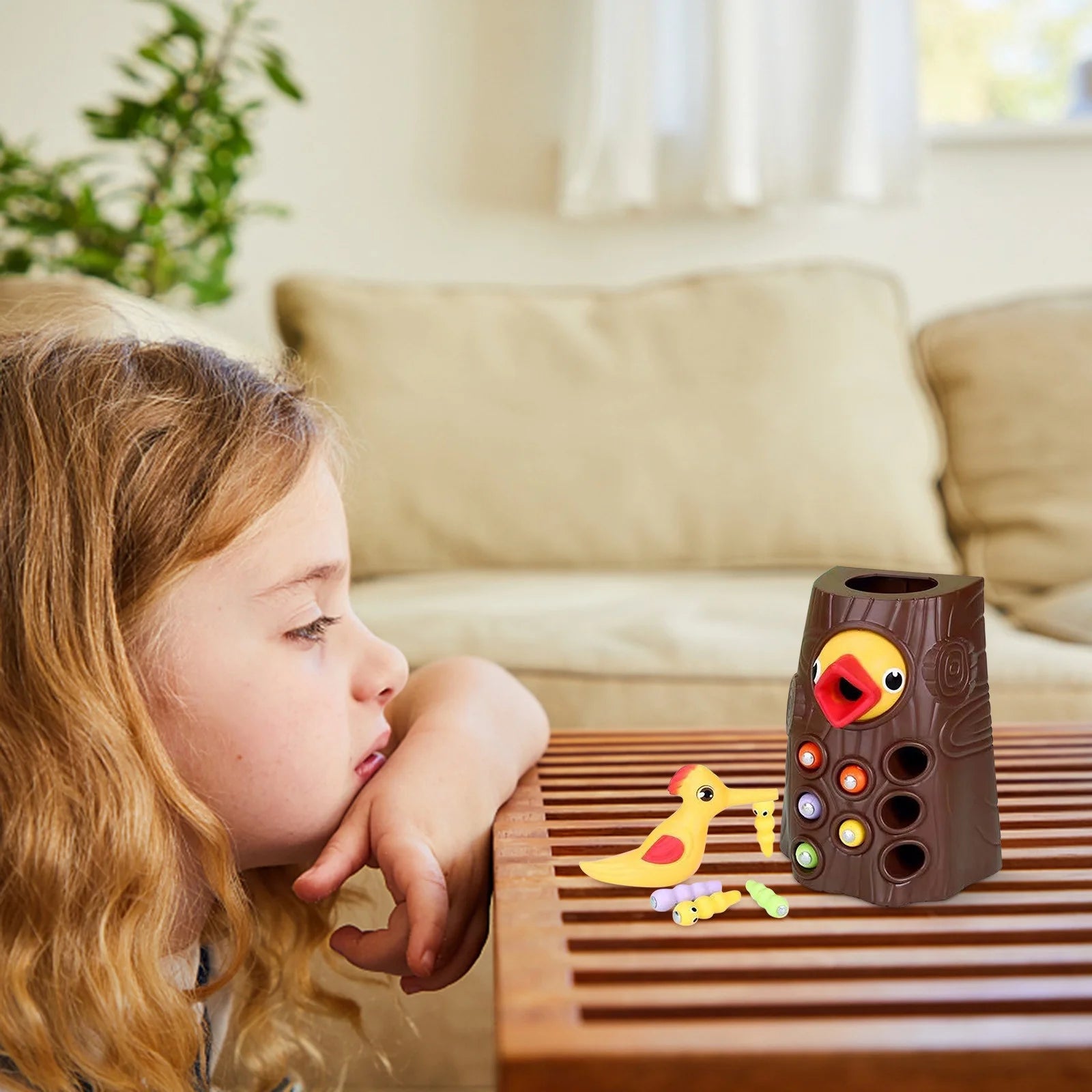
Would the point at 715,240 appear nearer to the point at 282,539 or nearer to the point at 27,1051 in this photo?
the point at 282,539

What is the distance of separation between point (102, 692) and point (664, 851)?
0.31m

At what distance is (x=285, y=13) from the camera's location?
89.6 inches

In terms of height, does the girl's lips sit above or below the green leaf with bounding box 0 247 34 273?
below

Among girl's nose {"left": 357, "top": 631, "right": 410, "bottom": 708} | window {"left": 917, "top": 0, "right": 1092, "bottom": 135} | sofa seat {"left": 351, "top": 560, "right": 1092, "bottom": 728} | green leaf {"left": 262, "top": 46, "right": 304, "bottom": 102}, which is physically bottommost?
sofa seat {"left": 351, "top": 560, "right": 1092, "bottom": 728}

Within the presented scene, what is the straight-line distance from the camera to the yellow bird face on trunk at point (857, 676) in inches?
20.2

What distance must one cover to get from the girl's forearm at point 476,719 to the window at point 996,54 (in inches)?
76.0

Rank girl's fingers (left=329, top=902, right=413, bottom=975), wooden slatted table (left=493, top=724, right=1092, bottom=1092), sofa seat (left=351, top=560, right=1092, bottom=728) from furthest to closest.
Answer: sofa seat (left=351, top=560, right=1092, bottom=728), girl's fingers (left=329, top=902, right=413, bottom=975), wooden slatted table (left=493, top=724, right=1092, bottom=1092)

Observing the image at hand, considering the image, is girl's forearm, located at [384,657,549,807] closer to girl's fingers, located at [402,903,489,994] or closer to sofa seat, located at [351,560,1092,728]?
girl's fingers, located at [402,903,489,994]

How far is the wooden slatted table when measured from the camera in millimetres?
371

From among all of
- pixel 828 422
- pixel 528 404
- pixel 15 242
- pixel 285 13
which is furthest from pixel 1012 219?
pixel 15 242

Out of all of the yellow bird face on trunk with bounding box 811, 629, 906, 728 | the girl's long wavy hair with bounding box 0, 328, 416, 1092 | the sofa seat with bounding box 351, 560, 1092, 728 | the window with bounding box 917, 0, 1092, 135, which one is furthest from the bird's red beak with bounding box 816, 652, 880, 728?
the window with bounding box 917, 0, 1092, 135

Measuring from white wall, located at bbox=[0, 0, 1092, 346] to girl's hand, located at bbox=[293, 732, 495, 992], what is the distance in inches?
70.5

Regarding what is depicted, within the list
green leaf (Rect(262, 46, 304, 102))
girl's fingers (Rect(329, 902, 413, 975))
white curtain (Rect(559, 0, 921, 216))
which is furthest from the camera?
white curtain (Rect(559, 0, 921, 216))

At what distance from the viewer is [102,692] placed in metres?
0.63
